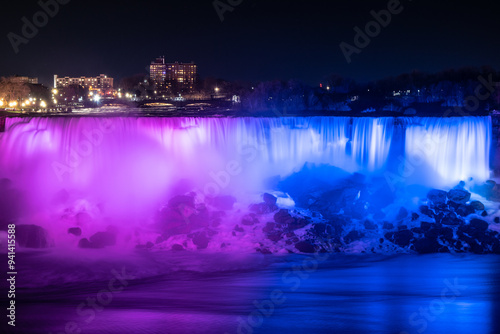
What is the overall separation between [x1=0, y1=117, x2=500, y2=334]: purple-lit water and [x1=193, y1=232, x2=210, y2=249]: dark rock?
0.48m

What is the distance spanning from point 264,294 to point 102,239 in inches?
251

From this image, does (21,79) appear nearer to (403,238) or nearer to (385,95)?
(385,95)

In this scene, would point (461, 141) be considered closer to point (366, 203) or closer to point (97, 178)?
point (366, 203)

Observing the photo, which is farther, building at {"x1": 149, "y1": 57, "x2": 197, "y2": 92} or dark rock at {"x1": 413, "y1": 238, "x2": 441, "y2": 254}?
building at {"x1": 149, "y1": 57, "x2": 197, "y2": 92}

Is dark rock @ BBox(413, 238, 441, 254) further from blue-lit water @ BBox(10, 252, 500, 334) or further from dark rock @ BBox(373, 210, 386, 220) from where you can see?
dark rock @ BBox(373, 210, 386, 220)

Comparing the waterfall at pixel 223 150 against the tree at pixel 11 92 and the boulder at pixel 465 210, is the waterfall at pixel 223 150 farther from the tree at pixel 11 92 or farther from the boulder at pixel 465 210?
the tree at pixel 11 92

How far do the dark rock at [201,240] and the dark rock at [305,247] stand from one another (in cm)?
289

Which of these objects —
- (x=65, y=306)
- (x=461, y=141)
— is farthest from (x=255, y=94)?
(x=65, y=306)

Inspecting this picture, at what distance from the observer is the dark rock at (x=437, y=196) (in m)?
18.9

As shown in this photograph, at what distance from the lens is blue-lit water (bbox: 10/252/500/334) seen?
407 inches

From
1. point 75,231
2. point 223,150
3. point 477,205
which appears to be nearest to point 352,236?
point 477,205

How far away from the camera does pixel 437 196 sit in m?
19.2

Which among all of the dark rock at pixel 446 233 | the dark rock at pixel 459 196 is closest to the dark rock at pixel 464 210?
the dark rock at pixel 459 196

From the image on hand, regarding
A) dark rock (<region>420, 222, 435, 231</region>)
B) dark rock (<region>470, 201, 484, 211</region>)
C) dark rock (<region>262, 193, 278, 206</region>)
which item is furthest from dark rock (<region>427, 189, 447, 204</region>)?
dark rock (<region>262, 193, 278, 206</region>)
